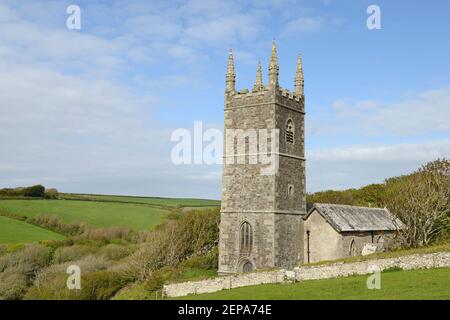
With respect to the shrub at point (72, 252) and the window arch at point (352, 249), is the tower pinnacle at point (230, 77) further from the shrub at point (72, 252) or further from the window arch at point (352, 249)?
the shrub at point (72, 252)

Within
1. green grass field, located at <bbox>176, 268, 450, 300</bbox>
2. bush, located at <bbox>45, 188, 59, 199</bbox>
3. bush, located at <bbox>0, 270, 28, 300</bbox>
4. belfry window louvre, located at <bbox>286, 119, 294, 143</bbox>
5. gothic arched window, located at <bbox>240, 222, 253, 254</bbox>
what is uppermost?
belfry window louvre, located at <bbox>286, 119, 294, 143</bbox>

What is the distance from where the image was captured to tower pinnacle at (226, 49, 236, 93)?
32656 millimetres

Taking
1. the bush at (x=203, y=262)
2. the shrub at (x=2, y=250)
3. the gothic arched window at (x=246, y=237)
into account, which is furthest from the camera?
the shrub at (x=2, y=250)

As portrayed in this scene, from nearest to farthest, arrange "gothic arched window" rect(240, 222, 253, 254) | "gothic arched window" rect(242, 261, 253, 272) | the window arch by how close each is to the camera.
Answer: "gothic arched window" rect(242, 261, 253, 272) → "gothic arched window" rect(240, 222, 253, 254) → the window arch

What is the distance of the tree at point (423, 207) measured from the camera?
3581 cm

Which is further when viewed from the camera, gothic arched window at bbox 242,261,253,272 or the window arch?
the window arch

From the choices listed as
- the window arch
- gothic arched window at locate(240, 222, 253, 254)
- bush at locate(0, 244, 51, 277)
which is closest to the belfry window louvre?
gothic arched window at locate(240, 222, 253, 254)

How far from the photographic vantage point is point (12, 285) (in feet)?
136

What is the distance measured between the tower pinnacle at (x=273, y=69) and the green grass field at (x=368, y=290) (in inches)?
516

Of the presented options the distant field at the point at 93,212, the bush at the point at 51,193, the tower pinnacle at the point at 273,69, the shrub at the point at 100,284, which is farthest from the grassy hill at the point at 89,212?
the tower pinnacle at the point at 273,69

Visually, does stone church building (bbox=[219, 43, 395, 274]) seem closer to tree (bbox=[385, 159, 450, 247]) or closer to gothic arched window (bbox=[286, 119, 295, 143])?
gothic arched window (bbox=[286, 119, 295, 143])

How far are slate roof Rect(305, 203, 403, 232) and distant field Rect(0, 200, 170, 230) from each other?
33.2m

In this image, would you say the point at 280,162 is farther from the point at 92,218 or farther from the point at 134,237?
the point at 92,218
